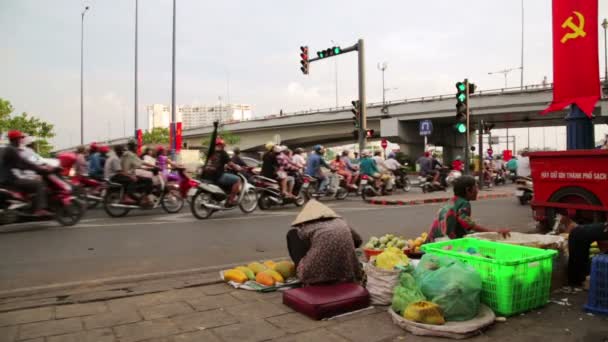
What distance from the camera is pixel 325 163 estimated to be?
1464 cm

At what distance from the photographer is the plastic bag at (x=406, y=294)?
3.61 metres

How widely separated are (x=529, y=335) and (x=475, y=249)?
1.11m

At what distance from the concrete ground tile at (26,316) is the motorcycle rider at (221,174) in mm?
6864

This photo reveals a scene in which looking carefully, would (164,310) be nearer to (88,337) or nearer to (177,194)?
(88,337)

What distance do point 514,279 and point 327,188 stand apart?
11.4 m

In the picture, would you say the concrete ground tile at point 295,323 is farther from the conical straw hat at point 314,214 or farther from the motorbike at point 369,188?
the motorbike at point 369,188

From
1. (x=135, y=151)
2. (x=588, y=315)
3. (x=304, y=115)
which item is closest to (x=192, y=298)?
(x=588, y=315)

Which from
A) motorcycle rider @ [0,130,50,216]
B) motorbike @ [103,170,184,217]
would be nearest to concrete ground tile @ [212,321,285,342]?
motorcycle rider @ [0,130,50,216]

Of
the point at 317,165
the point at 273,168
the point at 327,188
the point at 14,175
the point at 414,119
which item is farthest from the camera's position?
the point at 414,119

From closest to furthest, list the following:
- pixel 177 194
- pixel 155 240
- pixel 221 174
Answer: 1. pixel 155 240
2. pixel 221 174
3. pixel 177 194

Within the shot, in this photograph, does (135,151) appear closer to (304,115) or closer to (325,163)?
(325,163)

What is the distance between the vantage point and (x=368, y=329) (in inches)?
137

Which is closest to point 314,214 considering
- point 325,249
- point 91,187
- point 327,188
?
point 325,249

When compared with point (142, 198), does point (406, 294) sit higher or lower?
lower
